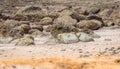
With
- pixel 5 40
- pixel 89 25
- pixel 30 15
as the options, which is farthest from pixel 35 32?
pixel 30 15

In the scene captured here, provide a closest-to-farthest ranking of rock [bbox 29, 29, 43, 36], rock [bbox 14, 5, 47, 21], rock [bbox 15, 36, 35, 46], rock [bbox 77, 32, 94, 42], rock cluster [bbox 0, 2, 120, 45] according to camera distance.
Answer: rock [bbox 15, 36, 35, 46]
rock [bbox 77, 32, 94, 42]
rock cluster [bbox 0, 2, 120, 45]
rock [bbox 29, 29, 43, 36]
rock [bbox 14, 5, 47, 21]

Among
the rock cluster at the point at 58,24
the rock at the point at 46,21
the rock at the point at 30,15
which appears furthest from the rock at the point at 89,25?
the rock at the point at 30,15

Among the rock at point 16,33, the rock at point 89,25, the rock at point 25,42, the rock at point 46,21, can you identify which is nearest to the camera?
the rock at point 25,42

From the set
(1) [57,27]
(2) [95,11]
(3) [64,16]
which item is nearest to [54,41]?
(1) [57,27]

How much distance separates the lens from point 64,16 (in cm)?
5622

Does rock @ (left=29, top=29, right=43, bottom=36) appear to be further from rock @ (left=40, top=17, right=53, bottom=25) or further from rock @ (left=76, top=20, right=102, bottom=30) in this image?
rock @ (left=40, top=17, right=53, bottom=25)

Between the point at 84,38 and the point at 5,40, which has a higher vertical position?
the point at 84,38

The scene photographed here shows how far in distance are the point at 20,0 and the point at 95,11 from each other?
30262mm

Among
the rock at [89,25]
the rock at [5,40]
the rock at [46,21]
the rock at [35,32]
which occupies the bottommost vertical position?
the rock at [46,21]

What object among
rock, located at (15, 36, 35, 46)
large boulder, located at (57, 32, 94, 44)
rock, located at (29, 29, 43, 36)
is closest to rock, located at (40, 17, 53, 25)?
rock, located at (29, 29, 43, 36)

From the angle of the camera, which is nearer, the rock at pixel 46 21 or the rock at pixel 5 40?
the rock at pixel 5 40

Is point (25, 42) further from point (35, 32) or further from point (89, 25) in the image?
point (89, 25)

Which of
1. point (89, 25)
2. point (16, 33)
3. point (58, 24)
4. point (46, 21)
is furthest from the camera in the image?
point (46, 21)

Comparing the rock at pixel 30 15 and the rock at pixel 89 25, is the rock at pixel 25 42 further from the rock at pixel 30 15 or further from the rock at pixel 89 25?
the rock at pixel 30 15
